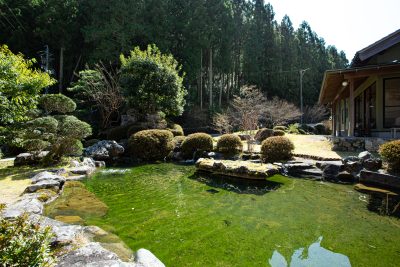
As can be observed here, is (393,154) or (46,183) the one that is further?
(393,154)

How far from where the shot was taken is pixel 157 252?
3332 millimetres

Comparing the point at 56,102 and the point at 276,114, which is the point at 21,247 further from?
the point at 276,114

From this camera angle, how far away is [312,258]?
10.6 feet

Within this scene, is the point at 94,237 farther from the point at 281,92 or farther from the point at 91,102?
the point at 281,92

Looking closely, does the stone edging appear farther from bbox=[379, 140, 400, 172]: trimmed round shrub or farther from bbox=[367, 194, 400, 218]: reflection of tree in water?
bbox=[379, 140, 400, 172]: trimmed round shrub

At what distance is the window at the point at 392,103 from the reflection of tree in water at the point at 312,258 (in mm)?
8746

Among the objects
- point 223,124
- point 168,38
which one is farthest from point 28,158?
point 168,38

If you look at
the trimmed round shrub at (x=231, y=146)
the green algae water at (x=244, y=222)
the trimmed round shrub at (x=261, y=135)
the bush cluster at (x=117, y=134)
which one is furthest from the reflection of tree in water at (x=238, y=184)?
the bush cluster at (x=117, y=134)

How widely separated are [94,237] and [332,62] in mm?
42581

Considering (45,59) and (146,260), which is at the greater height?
(45,59)

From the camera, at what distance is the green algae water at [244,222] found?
10.8 ft

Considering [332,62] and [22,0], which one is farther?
[332,62]

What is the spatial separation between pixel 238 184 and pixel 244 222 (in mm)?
2710

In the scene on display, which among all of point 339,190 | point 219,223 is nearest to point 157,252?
point 219,223
